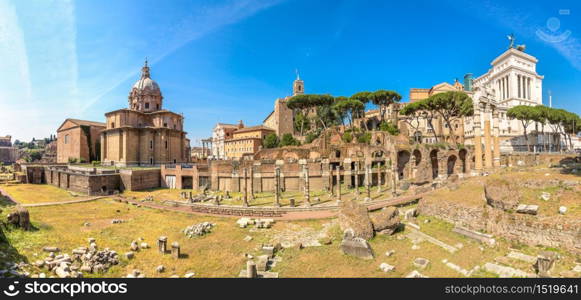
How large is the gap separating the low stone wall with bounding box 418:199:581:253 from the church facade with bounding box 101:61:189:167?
49.8 m

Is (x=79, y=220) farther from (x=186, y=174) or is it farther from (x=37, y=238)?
(x=186, y=174)

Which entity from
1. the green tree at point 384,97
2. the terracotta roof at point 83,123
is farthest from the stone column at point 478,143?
the terracotta roof at point 83,123

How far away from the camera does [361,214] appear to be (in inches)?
609

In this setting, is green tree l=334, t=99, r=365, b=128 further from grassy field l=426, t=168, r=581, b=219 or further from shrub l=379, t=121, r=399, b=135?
grassy field l=426, t=168, r=581, b=219

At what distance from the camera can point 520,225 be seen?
1274 cm

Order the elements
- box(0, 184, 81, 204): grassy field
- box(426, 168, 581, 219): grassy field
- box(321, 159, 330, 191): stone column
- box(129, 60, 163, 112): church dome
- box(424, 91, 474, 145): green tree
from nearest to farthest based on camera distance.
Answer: box(426, 168, 581, 219): grassy field < box(0, 184, 81, 204): grassy field < box(321, 159, 330, 191): stone column < box(424, 91, 474, 145): green tree < box(129, 60, 163, 112): church dome

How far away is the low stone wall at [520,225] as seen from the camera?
11.2 m

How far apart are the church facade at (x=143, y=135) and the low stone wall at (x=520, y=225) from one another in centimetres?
4977

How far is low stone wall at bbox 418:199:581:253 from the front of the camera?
1124 cm

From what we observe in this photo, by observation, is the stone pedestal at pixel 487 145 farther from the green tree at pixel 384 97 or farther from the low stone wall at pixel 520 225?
the green tree at pixel 384 97

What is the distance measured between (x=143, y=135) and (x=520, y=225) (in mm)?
54922

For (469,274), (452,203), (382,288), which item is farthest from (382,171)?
(382,288)

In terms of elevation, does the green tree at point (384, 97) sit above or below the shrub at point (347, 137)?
above

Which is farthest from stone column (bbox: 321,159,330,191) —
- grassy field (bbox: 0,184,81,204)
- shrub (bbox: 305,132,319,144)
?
grassy field (bbox: 0,184,81,204)
